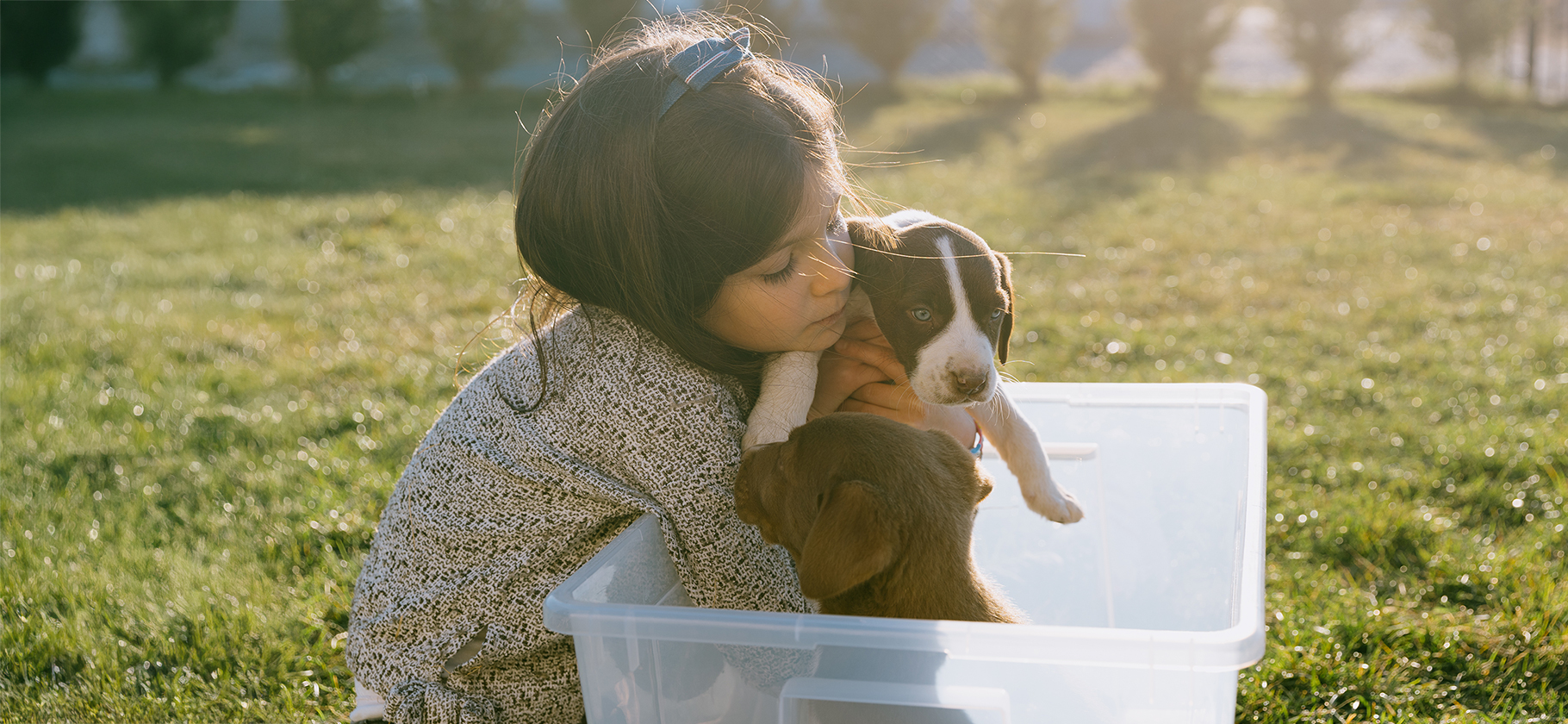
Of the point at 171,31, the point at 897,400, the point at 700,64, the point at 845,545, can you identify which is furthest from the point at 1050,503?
the point at 171,31

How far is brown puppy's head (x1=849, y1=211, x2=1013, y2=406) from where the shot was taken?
7.60ft

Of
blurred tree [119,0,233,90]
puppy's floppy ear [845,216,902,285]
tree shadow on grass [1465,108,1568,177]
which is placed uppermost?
puppy's floppy ear [845,216,902,285]

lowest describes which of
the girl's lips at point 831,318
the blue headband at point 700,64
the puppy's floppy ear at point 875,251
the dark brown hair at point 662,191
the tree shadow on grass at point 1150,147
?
the tree shadow on grass at point 1150,147

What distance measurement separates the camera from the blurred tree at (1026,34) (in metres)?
15.5

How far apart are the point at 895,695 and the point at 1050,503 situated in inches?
37.4

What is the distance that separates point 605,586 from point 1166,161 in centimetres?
998

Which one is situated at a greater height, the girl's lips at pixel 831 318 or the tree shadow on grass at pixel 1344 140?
the girl's lips at pixel 831 318

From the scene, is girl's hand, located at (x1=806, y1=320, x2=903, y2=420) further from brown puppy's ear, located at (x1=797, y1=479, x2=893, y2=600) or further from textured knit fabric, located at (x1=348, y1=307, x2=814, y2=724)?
brown puppy's ear, located at (x1=797, y1=479, x2=893, y2=600)

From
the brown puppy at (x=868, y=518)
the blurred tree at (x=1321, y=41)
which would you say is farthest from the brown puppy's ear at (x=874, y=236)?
the blurred tree at (x=1321, y=41)

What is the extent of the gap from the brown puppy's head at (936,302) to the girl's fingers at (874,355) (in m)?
0.08

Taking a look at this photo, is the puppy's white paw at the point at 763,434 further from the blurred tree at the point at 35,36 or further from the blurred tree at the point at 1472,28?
the blurred tree at the point at 35,36

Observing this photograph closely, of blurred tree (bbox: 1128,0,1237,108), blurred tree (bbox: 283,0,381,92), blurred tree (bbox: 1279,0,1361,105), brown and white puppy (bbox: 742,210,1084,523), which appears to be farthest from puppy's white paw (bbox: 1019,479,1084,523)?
blurred tree (bbox: 283,0,381,92)

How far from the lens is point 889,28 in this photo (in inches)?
652

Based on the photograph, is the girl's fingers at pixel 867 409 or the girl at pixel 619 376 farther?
the girl's fingers at pixel 867 409
